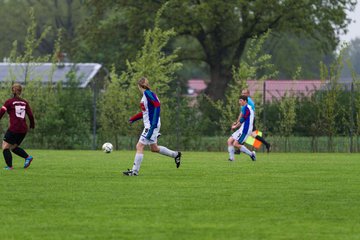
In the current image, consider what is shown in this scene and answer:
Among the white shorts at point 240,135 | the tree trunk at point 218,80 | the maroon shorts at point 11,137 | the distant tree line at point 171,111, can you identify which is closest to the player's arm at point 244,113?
the white shorts at point 240,135

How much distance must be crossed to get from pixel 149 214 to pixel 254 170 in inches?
376

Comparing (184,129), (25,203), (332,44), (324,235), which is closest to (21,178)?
(25,203)

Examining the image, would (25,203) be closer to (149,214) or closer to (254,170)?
(149,214)

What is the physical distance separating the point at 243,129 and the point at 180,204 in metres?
14.0

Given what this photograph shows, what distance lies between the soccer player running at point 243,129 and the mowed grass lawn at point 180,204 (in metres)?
5.59

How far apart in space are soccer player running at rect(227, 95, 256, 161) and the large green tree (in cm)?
2500

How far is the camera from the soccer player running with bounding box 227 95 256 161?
2625cm

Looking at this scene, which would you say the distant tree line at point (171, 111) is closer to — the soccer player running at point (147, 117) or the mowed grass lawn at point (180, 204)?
the mowed grass lawn at point (180, 204)

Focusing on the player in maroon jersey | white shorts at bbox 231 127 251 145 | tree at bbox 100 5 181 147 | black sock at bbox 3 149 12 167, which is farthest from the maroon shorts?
tree at bbox 100 5 181 147

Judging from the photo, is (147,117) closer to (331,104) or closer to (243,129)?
(243,129)

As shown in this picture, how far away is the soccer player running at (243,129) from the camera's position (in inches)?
1033

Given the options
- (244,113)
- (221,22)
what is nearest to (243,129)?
(244,113)

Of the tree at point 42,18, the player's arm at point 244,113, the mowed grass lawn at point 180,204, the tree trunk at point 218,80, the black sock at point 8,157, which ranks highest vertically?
the tree at point 42,18

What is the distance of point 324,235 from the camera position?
9930mm
